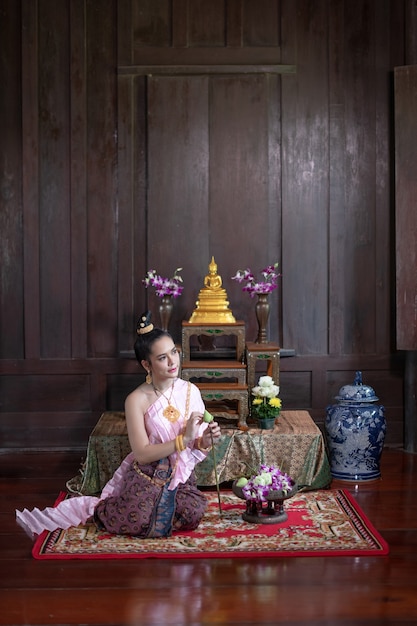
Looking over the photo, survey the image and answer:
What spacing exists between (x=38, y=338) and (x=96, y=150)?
4.17ft

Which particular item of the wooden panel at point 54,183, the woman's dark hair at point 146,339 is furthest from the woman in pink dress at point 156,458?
the wooden panel at point 54,183

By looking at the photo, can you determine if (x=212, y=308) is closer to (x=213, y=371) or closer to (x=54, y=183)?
(x=213, y=371)

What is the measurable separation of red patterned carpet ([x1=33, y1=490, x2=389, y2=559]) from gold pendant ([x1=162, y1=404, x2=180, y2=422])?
50 cm

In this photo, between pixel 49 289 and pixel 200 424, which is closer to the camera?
pixel 200 424

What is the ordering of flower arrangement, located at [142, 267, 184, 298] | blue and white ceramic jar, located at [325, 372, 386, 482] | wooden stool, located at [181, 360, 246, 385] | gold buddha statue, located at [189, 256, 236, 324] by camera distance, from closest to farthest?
blue and white ceramic jar, located at [325, 372, 386, 482]
wooden stool, located at [181, 360, 246, 385]
gold buddha statue, located at [189, 256, 236, 324]
flower arrangement, located at [142, 267, 184, 298]

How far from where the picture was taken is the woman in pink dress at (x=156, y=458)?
13.1ft

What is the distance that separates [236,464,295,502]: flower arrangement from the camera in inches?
162

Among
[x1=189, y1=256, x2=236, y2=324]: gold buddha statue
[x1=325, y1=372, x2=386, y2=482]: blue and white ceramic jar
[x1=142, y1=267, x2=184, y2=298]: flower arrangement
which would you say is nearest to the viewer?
[x1=325, y1=372, x2=386, y2=482]: blue and white ceramic jar

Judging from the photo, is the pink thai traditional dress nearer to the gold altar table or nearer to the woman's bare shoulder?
the woman's bare shoulder

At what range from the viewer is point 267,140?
5.99 meters

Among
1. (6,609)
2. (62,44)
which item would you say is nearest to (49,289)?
(62,44)

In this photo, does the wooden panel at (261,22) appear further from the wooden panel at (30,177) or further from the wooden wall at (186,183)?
the wooden panel at (30,177)

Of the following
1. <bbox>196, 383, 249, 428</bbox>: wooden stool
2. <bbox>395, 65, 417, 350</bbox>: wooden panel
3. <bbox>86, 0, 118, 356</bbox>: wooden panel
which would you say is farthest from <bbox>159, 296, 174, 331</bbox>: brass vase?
<bbox>395, 65, 417, 350</bbox>: wooden panel

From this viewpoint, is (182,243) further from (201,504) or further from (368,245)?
(201,504)
